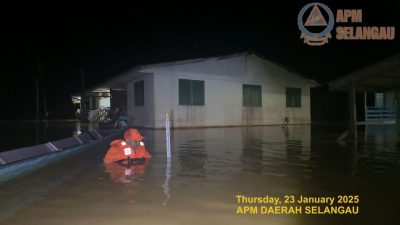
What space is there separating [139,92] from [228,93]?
240 inches

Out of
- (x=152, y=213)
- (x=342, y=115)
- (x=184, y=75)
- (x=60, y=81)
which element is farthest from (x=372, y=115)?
(x=60, y=81)

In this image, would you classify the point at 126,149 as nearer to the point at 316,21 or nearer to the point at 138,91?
the point at 316,21

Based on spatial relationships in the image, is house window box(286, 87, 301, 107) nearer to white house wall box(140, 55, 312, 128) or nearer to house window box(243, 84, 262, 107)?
white house wall box(140, 55, 312, 128)

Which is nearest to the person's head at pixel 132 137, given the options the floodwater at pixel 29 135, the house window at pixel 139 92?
the floodwater at pixel 29 135

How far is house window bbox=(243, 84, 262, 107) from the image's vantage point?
85.6 feet

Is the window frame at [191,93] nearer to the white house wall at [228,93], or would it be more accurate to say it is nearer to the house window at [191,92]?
the house window at [191,92]

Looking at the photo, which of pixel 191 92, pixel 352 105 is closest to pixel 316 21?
pixel 352 105

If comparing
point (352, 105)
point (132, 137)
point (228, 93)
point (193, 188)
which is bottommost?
point (193, 188)

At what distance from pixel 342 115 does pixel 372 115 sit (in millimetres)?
5642

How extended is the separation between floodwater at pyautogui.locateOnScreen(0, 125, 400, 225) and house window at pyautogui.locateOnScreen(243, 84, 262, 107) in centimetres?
1691

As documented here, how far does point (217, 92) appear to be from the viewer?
24.5 meters

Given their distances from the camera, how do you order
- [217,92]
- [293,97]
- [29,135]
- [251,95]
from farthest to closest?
[293,97]
[251,95]
[217,92]
[29,135]

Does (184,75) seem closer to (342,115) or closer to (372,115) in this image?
(372,115)

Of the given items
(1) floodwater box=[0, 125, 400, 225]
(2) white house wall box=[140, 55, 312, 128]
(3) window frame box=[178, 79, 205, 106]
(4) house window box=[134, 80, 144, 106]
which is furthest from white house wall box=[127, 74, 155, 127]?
(1) floodwater box=[0, 125, 400, 225]
